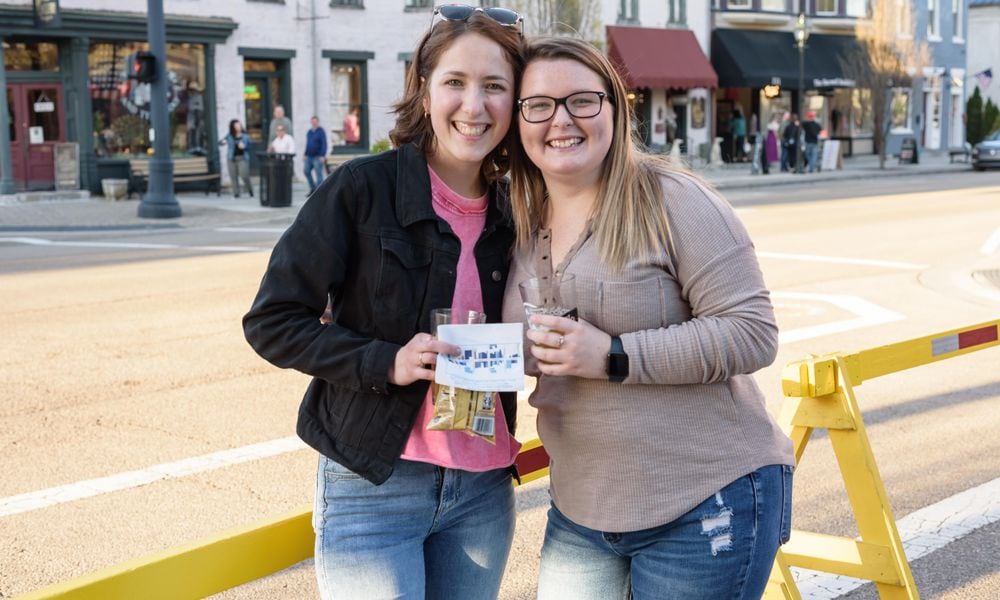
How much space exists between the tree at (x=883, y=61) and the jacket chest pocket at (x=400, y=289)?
36.2 metres

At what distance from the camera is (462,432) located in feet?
8.03

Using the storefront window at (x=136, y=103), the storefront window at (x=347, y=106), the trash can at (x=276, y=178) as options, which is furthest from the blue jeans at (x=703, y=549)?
the storefront window at (x=347, y=106)

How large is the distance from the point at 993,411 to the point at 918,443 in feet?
3.40

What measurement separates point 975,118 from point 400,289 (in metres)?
50.7

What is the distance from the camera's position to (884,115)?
37.7 meters

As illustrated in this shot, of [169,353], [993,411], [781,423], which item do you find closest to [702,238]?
[781,423]

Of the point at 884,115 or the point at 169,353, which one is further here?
the point at 884,115

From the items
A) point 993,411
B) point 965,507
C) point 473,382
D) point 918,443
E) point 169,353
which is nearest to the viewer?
point 473,382

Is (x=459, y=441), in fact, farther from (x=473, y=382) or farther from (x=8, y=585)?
(x=8, y=585)

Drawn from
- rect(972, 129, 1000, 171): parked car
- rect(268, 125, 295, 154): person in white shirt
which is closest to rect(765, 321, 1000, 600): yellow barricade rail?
rect(268, 125, 295, 154): person in white shirt

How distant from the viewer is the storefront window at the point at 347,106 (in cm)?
2884

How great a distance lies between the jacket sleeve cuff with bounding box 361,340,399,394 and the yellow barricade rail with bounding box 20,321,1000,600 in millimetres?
374

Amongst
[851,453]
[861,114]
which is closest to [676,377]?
[851,453]

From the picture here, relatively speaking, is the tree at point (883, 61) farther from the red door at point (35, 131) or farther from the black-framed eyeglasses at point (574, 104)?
the black-framed eyeglasses at point (574, 104)
